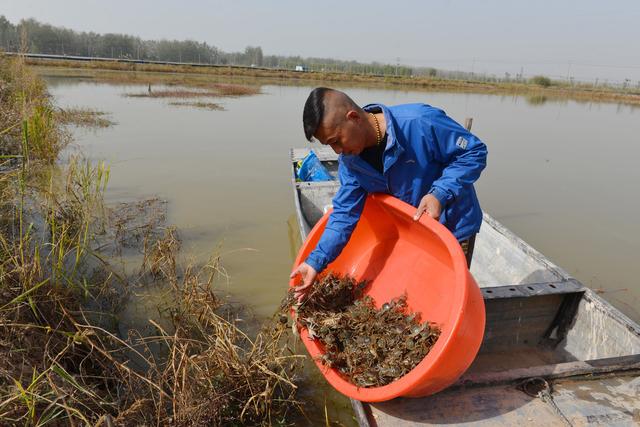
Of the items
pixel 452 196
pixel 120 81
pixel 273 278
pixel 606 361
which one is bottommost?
pixel 273 278

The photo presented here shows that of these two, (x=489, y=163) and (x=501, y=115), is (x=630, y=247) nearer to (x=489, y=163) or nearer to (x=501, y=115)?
(x=489, y=163)

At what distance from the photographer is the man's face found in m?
1.67

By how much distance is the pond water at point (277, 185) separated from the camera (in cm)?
432

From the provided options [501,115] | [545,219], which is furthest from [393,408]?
[501,115]

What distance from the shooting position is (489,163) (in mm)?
8328

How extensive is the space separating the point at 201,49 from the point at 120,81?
39.9 metres

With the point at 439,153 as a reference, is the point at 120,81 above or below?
above

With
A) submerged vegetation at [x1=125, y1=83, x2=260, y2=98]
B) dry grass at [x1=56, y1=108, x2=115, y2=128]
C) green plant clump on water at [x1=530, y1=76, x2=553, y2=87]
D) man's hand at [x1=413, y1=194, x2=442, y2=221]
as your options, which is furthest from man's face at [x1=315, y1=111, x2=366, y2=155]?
green plant clump on water at [x1=530, y1=76, x2=553, y2=87]

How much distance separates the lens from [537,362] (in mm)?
2576

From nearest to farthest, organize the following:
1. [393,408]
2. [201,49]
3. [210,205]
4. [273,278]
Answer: [393,408] → [273,278] → [210,205] → [201,49]

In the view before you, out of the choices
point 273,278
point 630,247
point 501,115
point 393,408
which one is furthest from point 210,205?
point 501,115

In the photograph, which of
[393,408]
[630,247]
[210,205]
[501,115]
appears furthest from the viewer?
[501,115]

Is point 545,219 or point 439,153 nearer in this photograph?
point 439,153

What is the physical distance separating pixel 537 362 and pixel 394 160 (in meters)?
1.66
